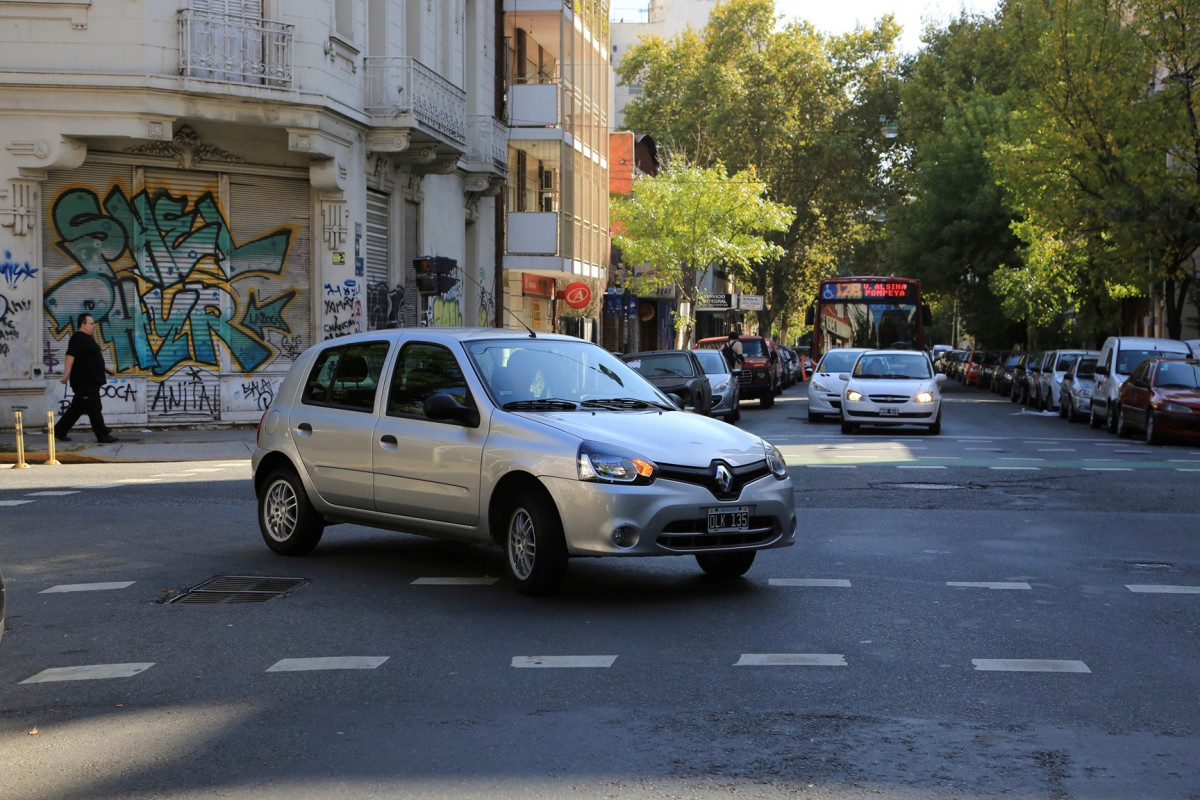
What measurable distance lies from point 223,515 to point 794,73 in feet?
199

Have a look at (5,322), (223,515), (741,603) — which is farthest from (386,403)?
(5,322)

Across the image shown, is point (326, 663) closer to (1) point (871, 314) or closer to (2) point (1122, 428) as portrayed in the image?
(2) point (1122, 428)

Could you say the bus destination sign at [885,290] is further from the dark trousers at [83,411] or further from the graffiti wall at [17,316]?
the dark trousers at [83,411]

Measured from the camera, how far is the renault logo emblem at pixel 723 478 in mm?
8844

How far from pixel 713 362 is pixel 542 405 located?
2169cm

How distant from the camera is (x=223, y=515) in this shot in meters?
13.5

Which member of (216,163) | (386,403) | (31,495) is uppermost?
(216,163)

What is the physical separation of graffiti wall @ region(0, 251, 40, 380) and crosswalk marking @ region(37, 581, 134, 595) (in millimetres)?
13490

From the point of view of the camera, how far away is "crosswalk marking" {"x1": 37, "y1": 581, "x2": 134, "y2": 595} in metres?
9.53

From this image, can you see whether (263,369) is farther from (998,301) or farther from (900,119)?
(900,119)

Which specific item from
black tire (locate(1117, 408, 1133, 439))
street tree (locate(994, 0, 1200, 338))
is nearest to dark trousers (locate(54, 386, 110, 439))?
black tire (locate(1117, 408, 1133, 439))

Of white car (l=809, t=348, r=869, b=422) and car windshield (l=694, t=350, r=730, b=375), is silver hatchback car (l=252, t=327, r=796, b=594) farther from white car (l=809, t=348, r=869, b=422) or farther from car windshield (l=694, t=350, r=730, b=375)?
car windshield (l=694, t=350, r=730, b=375)

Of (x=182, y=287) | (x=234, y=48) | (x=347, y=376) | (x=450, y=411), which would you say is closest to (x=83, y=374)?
(x=182, y=287)

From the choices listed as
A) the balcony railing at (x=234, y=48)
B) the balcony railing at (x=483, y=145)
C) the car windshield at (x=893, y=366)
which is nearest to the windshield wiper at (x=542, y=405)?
the balcony railing at (x=234, y=48)
